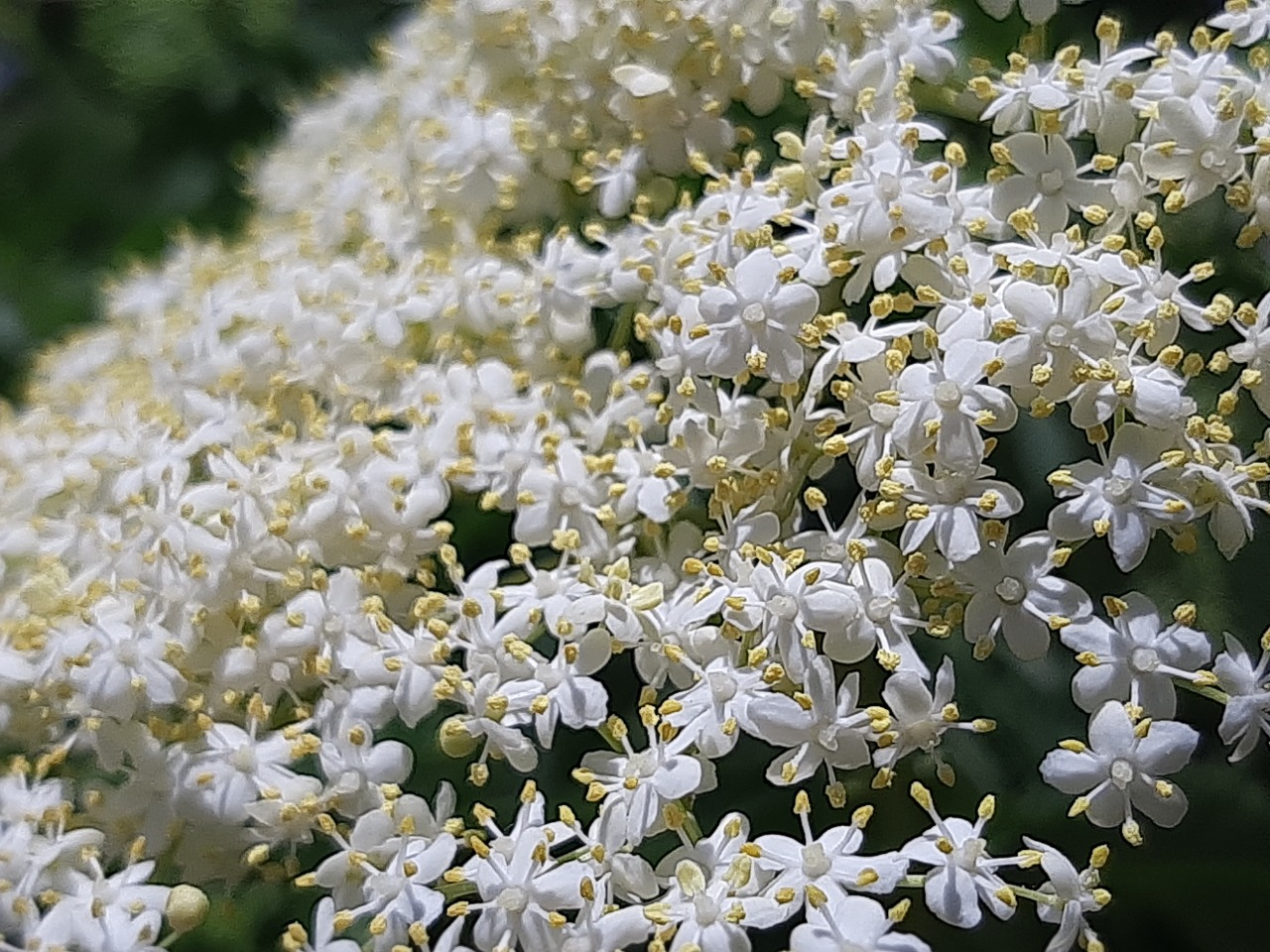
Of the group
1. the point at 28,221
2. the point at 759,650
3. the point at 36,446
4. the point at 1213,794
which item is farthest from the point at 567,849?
the point at 28,221

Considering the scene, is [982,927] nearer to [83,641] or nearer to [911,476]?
[911,476]

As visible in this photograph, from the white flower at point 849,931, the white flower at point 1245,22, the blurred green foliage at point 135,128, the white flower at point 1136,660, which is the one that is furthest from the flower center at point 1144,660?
the blurred green foliage at point 135,128

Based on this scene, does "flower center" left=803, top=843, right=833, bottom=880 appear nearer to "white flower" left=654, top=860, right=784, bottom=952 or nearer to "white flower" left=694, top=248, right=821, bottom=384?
"white flower" left=654, top=860, right=784, bottom=952

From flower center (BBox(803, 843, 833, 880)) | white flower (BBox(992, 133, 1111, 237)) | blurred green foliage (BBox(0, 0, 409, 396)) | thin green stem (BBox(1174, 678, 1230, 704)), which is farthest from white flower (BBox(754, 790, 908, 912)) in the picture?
blurred green foliage (BBox(0, 0, 409, 396))

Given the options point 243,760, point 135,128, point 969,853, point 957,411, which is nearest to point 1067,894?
point 969,853

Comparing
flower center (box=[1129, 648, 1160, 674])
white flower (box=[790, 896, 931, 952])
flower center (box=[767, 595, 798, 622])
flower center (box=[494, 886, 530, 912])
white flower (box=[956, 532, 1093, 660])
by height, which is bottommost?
white flower (box=[790, 896, 931, 952])

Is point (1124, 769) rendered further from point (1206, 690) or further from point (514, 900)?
point (514, 900)
